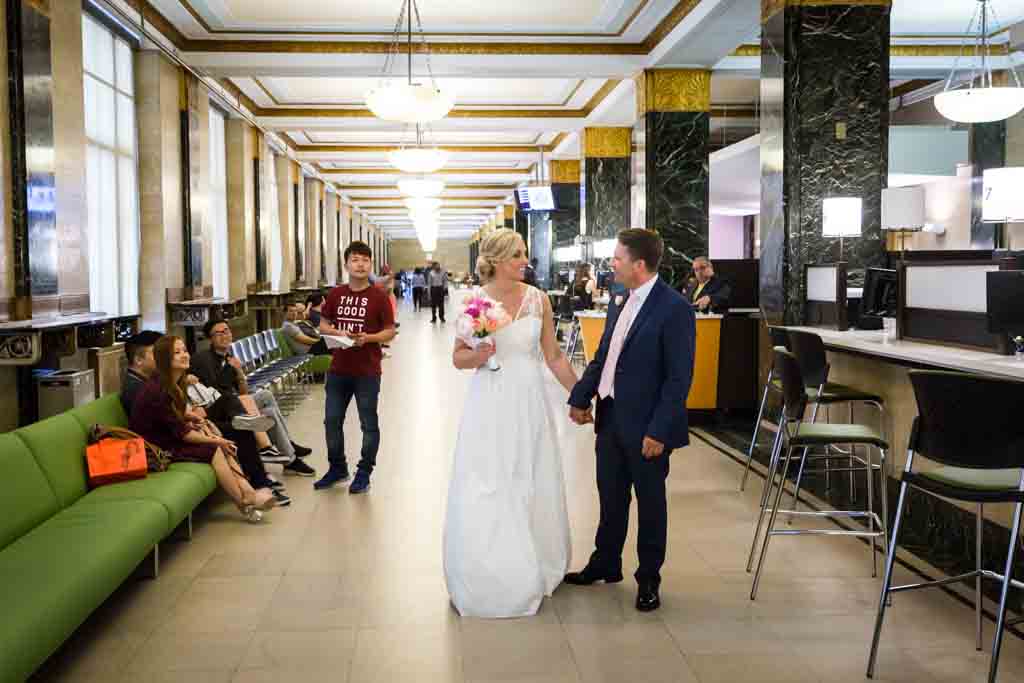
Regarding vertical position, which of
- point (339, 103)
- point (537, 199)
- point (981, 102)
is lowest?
point (981, 102)

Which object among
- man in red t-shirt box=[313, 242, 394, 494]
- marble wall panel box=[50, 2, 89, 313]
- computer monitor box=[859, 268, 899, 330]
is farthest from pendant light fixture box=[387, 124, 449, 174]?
computer monitor box=[859, 268, 899, 330]

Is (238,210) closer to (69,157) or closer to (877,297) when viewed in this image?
(69,157)

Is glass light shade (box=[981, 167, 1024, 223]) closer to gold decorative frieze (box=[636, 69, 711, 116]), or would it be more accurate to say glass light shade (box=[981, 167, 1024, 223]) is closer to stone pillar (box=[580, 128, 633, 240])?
gold decorative frieze (box=[636, 69, 711, 116])

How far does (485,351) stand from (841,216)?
4.43m

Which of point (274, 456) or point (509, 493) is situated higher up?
point (509, 493)

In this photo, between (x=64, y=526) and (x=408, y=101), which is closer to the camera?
(x=64, y=526)

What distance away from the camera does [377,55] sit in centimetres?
1120

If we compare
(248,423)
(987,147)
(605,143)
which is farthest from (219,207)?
(987,147)

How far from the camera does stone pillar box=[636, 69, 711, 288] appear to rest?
460 inches

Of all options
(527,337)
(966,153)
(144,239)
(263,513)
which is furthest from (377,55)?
(966,153)

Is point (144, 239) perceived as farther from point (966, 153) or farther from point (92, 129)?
point (966, 153)

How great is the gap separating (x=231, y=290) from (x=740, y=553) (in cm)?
1147

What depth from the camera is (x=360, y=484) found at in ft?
20.0

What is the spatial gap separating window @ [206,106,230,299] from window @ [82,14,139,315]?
4.04 m
